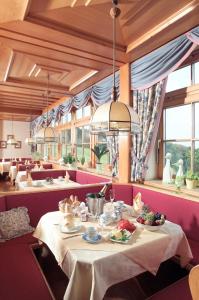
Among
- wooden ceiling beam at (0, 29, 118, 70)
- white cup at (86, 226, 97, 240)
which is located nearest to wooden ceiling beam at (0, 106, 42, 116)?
wooden ceiling beam at (0, 29, 118, 70)

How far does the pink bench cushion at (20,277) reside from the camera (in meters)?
1.35

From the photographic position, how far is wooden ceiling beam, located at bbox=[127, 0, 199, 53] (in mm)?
1998

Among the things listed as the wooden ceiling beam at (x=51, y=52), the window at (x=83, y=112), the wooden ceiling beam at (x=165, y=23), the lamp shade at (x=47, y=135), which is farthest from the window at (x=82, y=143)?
the wooden ceiling beam at (x=165, y=23)

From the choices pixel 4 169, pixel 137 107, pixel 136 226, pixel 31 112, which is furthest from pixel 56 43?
pixel 31 112

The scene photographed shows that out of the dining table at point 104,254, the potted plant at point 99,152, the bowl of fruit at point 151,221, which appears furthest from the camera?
the potted plant at point 99,152

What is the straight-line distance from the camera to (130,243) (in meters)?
1.42

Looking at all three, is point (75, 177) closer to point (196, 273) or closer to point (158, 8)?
point (158, 8)

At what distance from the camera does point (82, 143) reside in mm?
5207

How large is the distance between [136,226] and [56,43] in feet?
7.21

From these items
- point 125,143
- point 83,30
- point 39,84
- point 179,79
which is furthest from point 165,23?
point 39,84

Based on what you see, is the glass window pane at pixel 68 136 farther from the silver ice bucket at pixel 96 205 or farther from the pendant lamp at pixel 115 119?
the pendant lamp at pixel 115 119

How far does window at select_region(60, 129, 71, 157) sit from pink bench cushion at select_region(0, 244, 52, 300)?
172 inches

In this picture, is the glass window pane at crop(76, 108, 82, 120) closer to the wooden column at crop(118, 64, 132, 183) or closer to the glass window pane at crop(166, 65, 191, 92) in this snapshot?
the wooden column at crop(118, 64, 132, 183)

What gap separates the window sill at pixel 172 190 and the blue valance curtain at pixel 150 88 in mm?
183
